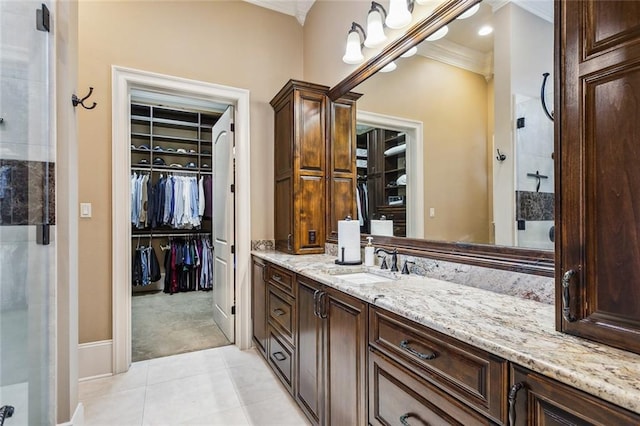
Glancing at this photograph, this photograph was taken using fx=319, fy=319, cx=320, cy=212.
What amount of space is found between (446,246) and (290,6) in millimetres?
2943

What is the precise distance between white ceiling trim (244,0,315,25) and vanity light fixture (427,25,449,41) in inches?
75.2

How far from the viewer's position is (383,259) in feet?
6.56

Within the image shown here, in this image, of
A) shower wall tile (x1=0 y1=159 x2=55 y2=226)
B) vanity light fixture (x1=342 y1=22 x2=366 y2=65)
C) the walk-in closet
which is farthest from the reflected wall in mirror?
the walk-in closet

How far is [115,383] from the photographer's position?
→ 7.87ft

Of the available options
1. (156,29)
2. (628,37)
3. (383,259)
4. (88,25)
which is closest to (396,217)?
(383,259)

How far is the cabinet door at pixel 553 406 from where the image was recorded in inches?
23.9

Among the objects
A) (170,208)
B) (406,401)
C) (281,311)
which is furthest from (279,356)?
(170,208)

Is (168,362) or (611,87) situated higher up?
(611,87)

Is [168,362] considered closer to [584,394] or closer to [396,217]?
[396,217]

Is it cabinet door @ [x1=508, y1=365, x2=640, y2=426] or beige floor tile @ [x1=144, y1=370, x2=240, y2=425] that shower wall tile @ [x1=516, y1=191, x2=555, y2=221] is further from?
beige floor tile @ [x1=144, y1=370, x2=240, y2=425]

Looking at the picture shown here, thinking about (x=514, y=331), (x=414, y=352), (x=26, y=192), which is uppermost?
(x=26, y=192)

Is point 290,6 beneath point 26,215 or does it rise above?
above

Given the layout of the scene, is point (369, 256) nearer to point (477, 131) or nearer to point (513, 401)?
point (477, 131)

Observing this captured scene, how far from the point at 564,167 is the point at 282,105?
97.0 inches
